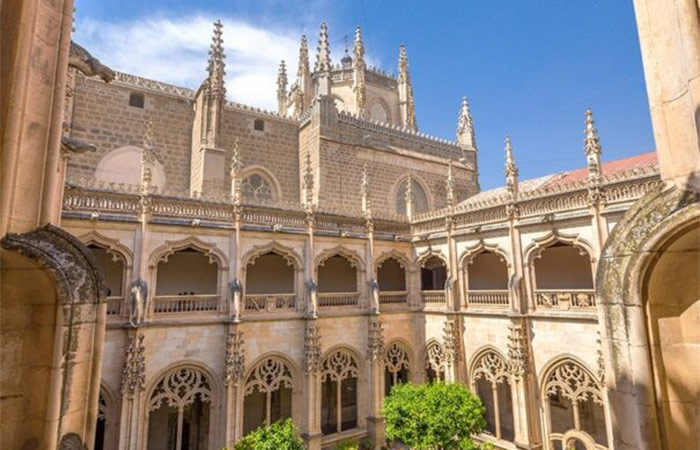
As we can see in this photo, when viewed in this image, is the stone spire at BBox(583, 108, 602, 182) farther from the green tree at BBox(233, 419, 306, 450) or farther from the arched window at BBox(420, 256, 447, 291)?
the green tree at BBox(233, 419, 306, 450)

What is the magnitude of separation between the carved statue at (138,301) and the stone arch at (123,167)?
6.56 meters

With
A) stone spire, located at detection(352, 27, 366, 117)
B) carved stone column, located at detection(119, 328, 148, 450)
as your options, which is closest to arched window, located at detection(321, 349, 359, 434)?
carved stone column, located at detection(119, 328, 148, 450)

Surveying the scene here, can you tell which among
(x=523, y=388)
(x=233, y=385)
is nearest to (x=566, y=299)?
(x=523, y=388)

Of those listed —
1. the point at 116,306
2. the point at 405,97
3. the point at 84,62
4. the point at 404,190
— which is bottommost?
the point at 116,306

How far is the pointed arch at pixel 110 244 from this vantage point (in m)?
11.4

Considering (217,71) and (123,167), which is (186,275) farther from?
(217,71)

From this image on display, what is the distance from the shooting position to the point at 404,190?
22.5 metres

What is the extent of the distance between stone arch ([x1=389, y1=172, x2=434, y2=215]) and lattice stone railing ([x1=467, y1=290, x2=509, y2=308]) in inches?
315

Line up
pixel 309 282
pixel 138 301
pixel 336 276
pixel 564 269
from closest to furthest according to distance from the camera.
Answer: pixel 138 301
pixel 309 282
pixel 564 269
pixel 336 276

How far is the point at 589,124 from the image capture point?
12.3 metres

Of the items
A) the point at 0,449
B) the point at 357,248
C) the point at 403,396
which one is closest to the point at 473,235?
the point at 357,248

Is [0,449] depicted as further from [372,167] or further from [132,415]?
[372,167]

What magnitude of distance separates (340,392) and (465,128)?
1983 centimetres

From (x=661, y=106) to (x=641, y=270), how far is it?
1297 mm
